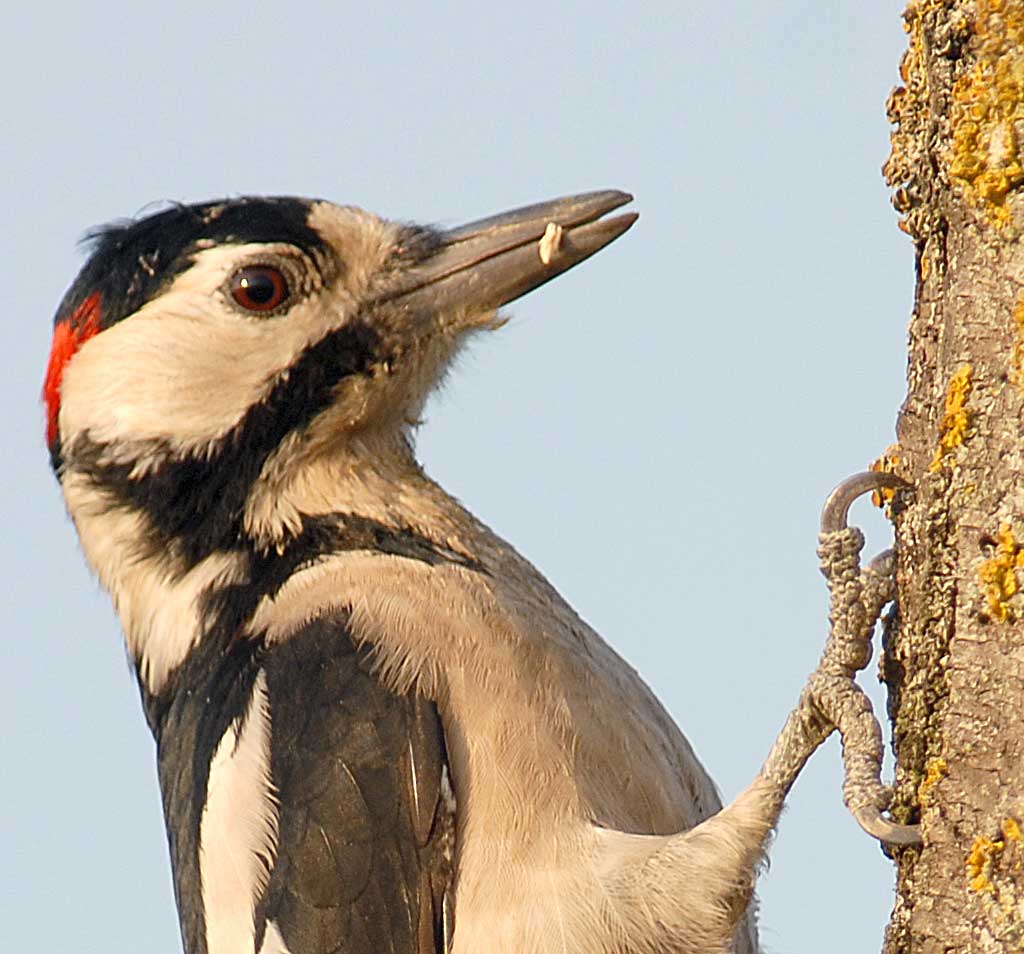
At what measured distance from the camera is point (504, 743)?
3.16m

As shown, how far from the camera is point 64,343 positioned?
3859 millimetres

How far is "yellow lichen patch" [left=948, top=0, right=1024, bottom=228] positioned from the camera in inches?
95.9

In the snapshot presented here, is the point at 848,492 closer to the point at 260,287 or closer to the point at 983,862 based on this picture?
the point at 983,862

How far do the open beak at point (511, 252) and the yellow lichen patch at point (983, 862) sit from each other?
1716 millimetres

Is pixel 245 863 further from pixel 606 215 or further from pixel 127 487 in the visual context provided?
pixel 606 215

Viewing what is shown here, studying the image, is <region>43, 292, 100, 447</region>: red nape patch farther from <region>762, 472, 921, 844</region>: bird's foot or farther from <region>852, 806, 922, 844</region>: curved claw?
<region>852, 806, 922, 844</region>: curved claw

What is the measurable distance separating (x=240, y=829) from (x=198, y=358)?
3.52 feet

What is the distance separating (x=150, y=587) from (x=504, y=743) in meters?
0.99

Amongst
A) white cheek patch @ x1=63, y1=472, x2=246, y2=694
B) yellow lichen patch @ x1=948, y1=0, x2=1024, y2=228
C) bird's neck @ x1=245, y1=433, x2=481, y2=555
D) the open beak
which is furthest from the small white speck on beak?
yellow lichen patch @ x1=948, y1=0, x2=1024, y2=228

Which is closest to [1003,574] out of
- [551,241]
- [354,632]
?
[354,632]

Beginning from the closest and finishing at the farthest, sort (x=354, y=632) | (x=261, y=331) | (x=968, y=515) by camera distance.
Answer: (x=968, y=515) → (x=354, y=632) → (x=261, y=331)

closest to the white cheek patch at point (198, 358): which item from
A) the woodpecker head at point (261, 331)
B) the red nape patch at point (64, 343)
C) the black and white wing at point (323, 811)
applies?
the woodpecker head at point (261, 331)

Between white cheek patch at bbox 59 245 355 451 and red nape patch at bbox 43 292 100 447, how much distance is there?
0.12m

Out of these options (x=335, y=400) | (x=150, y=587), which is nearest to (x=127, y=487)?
(x=150, y=587)
